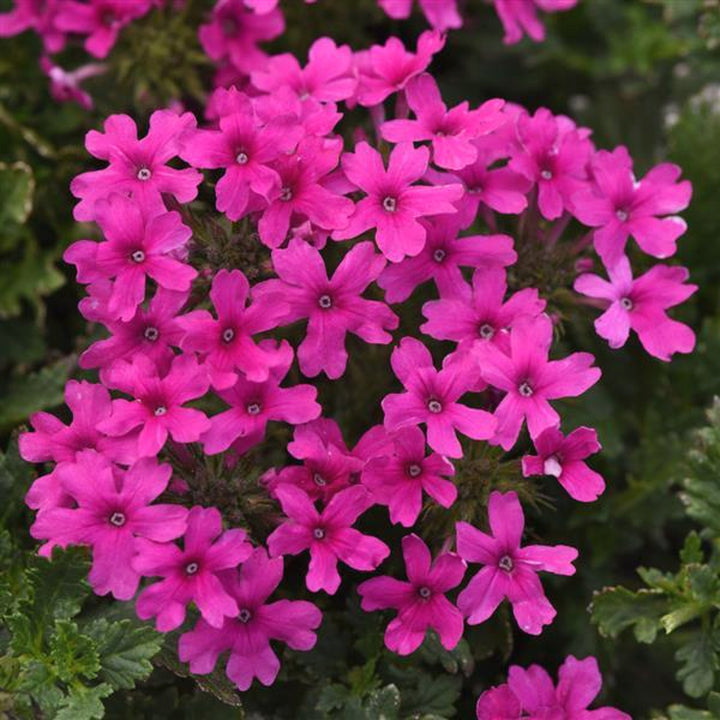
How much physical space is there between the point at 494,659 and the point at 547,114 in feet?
3.01

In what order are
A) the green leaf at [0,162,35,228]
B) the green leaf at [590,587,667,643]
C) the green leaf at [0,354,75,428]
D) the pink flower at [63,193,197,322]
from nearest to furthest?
the pink flower at [63,193,197,322], the green leaf at [590,587,667,643], the green leaf at [0,354,75,428], the green leaf at [0,162,35,228]

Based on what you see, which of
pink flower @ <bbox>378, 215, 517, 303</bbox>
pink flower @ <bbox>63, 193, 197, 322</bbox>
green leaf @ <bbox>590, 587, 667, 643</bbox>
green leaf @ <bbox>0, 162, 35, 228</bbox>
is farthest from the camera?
green leaf @ <bbox>0, 162, 35, 228</bbox>

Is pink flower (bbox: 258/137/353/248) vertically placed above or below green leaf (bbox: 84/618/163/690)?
above

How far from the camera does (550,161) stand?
1812 mm

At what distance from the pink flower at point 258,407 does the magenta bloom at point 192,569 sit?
0.33 ft

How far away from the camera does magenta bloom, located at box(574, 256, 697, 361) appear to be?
1732 mm

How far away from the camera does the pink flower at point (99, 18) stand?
2.17 metres

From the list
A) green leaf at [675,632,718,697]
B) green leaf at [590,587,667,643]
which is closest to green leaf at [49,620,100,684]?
green leaf at [590,587,667,643]

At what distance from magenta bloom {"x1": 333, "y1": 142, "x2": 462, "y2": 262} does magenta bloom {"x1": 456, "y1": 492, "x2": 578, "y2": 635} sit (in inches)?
14.5

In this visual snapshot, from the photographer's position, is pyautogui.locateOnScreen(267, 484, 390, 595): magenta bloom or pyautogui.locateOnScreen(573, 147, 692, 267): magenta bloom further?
pyautogui.locateOnScreen(573, 147, 692, 267): magenta bloom

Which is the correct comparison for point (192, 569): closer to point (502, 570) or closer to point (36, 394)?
point (502, 570)

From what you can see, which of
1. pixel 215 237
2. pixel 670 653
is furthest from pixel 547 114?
pixel 670 653

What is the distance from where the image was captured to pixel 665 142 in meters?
2.74

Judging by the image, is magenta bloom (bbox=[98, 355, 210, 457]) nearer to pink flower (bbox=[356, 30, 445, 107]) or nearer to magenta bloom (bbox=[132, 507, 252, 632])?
magenta bloom (bbox=[132, 507, 252, 632])
